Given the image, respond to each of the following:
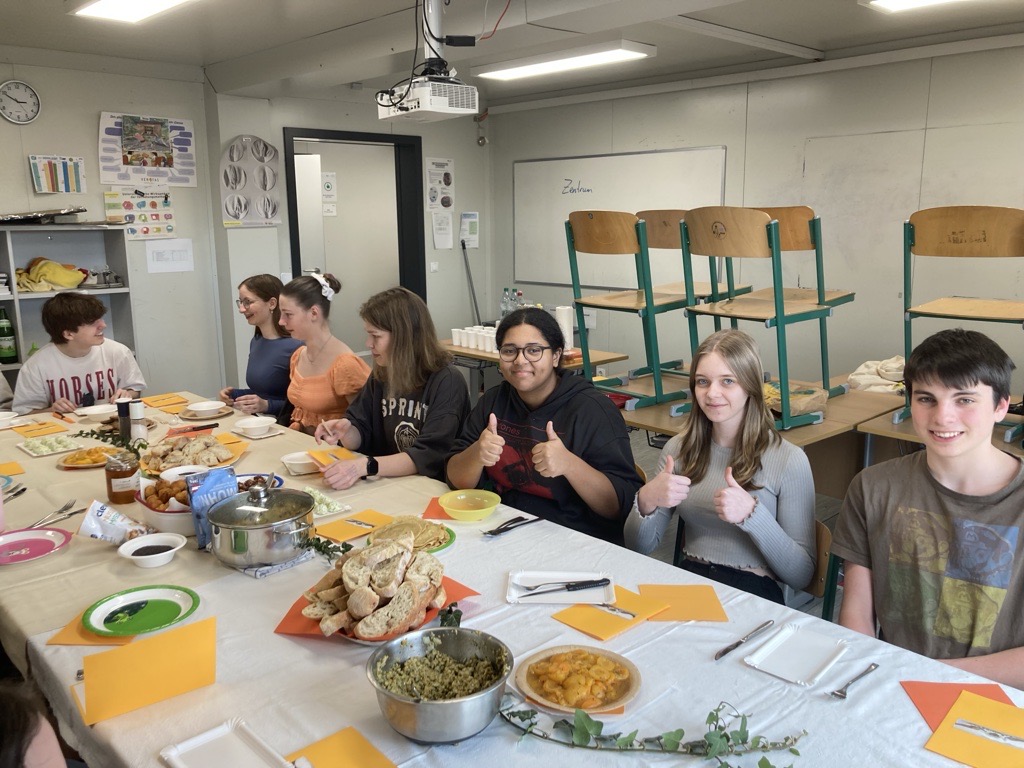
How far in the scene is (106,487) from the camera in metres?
2.27

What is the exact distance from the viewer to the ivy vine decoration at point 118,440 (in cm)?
243

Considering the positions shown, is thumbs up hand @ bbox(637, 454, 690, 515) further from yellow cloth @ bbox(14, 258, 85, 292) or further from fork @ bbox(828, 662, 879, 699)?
yellow cloth @ bbox(14, 258, 85, 292)

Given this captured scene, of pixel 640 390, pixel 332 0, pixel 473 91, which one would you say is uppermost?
pixel 332 0

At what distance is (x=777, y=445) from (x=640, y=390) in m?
1.70

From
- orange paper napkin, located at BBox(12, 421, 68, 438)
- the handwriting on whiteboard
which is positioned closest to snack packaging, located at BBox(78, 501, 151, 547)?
orange paper napkin, located at BBox(12, 421, 68, 438)

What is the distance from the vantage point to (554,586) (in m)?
1.56

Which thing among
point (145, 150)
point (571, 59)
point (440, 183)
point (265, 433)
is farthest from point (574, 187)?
point (265, 433)

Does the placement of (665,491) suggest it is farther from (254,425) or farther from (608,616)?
(254,425)

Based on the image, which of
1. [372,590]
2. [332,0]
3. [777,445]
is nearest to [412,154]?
[332,0]

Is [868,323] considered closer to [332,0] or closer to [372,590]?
[332,0]

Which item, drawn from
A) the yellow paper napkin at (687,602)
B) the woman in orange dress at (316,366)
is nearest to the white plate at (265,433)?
the woman in orange dress at (316,366)

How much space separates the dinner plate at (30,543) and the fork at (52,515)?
86mm

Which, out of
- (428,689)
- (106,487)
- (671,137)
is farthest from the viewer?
(671,137)

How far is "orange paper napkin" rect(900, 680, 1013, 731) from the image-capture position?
115 cm
